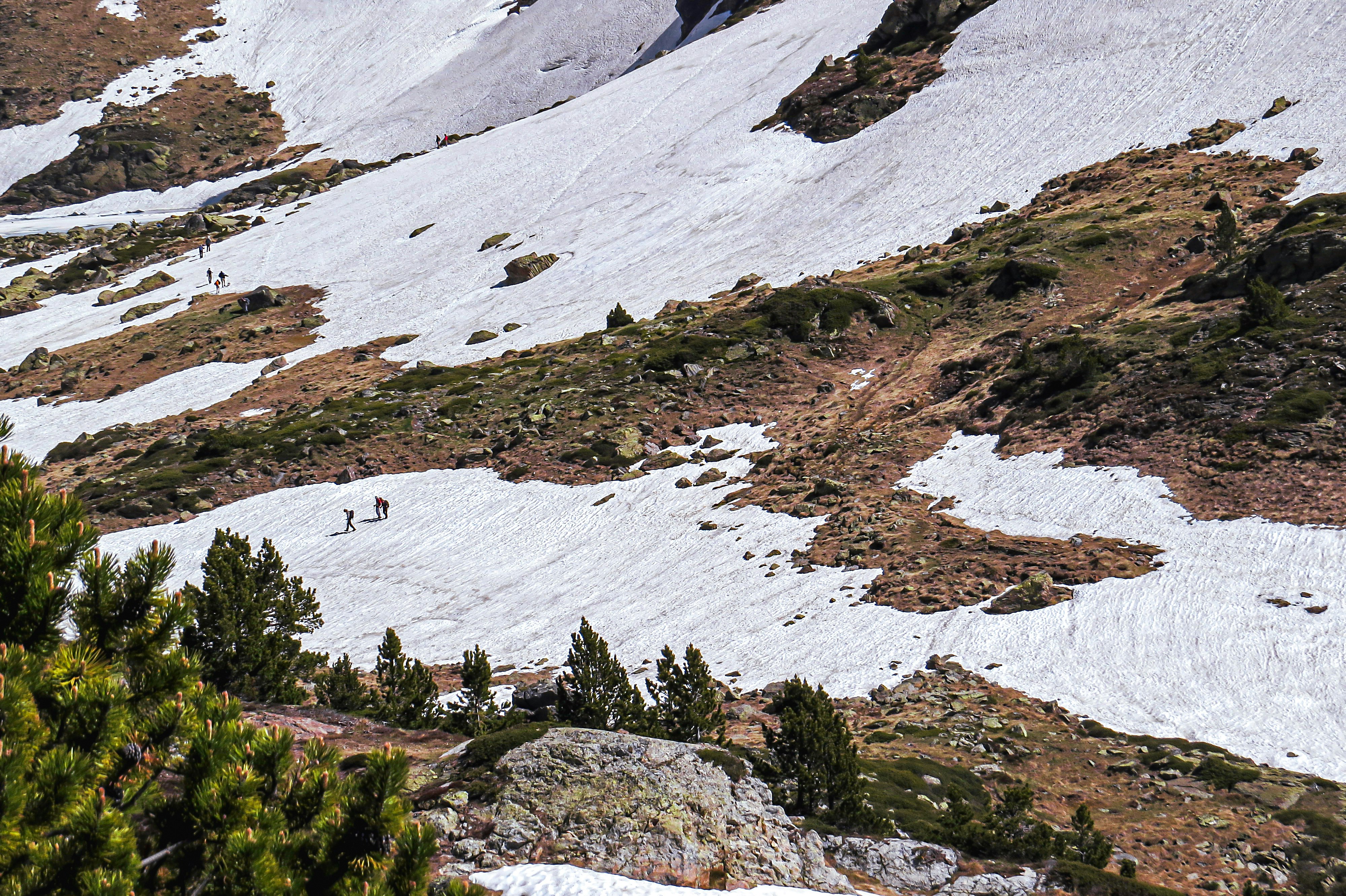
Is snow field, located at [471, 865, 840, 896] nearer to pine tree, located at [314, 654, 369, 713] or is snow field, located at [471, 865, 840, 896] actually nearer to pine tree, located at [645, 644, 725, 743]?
pine tree, located at [645, 644, 725, 743]

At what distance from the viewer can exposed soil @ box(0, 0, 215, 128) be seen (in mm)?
131625

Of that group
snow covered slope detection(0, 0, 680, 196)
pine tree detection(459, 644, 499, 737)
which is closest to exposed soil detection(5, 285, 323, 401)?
snow covered slope detection(0, 0, 680, 196)

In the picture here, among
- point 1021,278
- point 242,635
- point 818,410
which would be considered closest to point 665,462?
point 818,410

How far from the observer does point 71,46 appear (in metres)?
140

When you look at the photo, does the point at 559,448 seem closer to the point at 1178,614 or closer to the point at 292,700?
the point at 292,700

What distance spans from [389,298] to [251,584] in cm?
5678

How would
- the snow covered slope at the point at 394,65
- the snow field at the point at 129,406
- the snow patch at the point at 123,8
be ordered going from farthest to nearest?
the snow patch at the point at 123,8
the snow covered slope at the point at 394,65
the snow field at the point at 129,406

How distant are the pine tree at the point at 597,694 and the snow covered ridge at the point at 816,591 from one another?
18.0 ft

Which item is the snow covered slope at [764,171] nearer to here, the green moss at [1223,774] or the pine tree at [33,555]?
the green moss at [1223,774]

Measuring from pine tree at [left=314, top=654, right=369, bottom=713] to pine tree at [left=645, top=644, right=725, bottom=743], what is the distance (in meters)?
6.22

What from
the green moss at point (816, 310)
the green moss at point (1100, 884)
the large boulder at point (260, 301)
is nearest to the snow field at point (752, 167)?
the large boulder at point (260, 301)

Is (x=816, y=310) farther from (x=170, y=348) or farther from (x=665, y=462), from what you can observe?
(x=170, y=348)

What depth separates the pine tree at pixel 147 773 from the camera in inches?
202

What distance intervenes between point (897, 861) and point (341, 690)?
11.9 m
